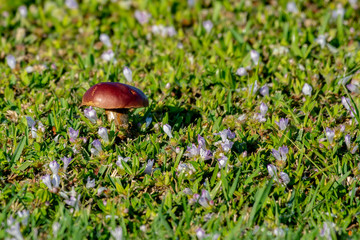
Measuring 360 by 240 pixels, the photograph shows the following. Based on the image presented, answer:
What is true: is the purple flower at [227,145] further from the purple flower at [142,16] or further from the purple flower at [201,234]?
the purple flower at [142,16]

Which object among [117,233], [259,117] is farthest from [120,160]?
[259,117]

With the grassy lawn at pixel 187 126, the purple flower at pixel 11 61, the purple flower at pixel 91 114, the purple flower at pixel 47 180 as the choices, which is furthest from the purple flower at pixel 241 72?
the purple flower at pixel 11 61

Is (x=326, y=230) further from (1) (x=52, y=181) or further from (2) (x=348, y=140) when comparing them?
(1) (x=52, y=181)

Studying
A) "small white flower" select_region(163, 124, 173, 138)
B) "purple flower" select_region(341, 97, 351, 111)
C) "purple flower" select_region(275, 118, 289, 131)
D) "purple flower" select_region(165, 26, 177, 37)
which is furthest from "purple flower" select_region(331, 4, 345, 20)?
"small white flower" select_region(163, 124, 173, 138)

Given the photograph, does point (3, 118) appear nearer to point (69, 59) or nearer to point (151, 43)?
point (69, 59)

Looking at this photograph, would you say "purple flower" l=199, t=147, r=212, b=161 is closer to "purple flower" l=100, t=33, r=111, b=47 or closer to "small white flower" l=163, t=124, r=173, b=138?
"small white flower" l=163, t=124, r=173, b=138

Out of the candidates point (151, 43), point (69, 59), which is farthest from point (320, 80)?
point (69, 59)
